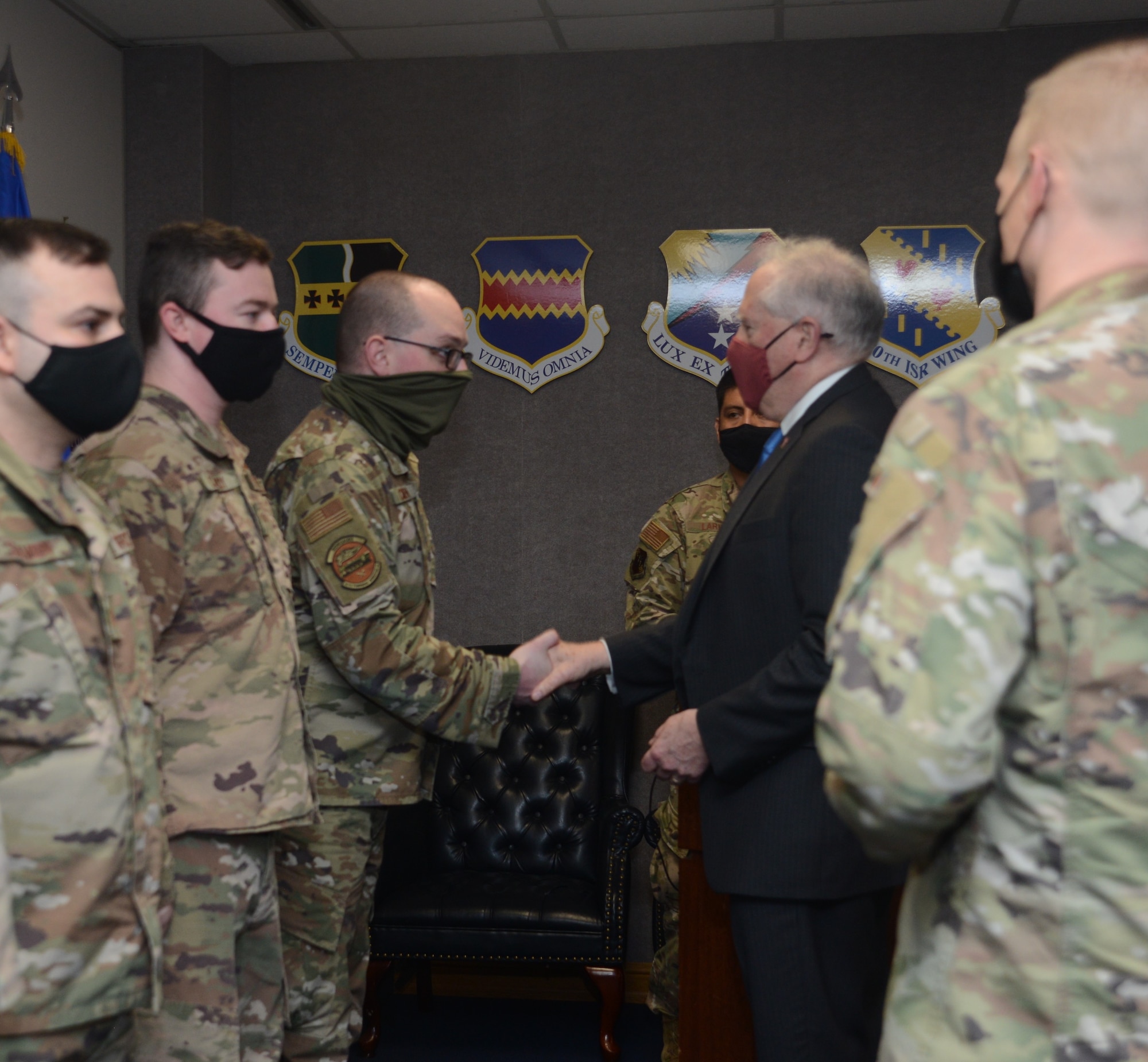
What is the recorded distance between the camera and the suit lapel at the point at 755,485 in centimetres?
200

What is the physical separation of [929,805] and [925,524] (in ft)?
0.79

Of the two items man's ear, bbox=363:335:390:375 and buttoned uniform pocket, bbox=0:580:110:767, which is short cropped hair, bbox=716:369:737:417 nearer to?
man's ear, bbox=363:335:390:375

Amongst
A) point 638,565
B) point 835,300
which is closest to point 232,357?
point 835,300

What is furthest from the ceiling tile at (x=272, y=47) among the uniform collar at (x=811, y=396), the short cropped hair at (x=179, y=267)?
the uniform collar at (x=811, y=396)

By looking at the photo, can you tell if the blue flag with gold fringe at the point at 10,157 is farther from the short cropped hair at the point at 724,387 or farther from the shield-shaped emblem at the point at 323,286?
the short cropped hair at the point at 724,387

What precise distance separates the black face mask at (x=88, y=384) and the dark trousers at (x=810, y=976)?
1240 mm

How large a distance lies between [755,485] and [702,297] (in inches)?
80.8

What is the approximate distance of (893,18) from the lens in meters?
3.73

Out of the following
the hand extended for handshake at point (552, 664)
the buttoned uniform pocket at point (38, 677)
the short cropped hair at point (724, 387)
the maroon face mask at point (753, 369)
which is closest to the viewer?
the buttoned uniform pocket at point (38, 677)

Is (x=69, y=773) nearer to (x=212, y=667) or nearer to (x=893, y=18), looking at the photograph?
(x=212, y=667)

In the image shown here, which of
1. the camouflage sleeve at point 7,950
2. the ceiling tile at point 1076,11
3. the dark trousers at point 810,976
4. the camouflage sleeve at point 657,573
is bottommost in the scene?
the dark trousers at point 810,976

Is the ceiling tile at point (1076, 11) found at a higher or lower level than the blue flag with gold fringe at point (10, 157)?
higher

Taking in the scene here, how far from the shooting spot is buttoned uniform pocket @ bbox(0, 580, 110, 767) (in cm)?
136

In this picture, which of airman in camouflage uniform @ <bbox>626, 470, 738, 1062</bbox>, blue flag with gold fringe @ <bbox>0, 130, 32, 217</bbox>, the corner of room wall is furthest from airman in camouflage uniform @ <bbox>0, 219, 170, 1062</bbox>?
the corner of room wall
